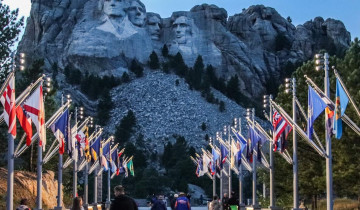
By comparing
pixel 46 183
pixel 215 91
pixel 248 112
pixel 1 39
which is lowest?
pixel 46 183

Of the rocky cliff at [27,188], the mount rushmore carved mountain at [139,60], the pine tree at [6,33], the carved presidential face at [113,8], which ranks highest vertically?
the carved presidential face at [113,8]

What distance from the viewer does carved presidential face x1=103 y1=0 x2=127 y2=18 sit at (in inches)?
7712

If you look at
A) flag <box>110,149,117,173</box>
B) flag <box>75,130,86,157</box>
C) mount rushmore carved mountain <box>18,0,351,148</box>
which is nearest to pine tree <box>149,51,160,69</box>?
mount rushmore carved mountain <box>18,0,351,148</box>

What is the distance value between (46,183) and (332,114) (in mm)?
30737

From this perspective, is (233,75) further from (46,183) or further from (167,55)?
(46,183)

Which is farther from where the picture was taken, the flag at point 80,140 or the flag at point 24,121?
the flag at point 80,140

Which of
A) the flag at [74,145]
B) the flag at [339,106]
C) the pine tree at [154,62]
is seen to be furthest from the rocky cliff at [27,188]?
the pine tree at [154,62]

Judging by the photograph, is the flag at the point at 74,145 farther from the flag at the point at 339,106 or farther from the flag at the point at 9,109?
the flag at the point at 339,106

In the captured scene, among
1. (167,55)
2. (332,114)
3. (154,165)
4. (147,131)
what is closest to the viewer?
(332,114)

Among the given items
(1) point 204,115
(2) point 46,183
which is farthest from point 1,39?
(1) point 204,115

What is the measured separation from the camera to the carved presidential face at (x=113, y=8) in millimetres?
195875

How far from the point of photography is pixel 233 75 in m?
195

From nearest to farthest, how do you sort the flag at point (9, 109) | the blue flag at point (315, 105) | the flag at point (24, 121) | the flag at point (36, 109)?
the flag at point (9, 109) → the blue flag at point (315, 105) → the flag at point (24, 121) → the flag at point (36, 109)

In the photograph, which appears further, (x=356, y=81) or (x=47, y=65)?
(x=47, y=65)
